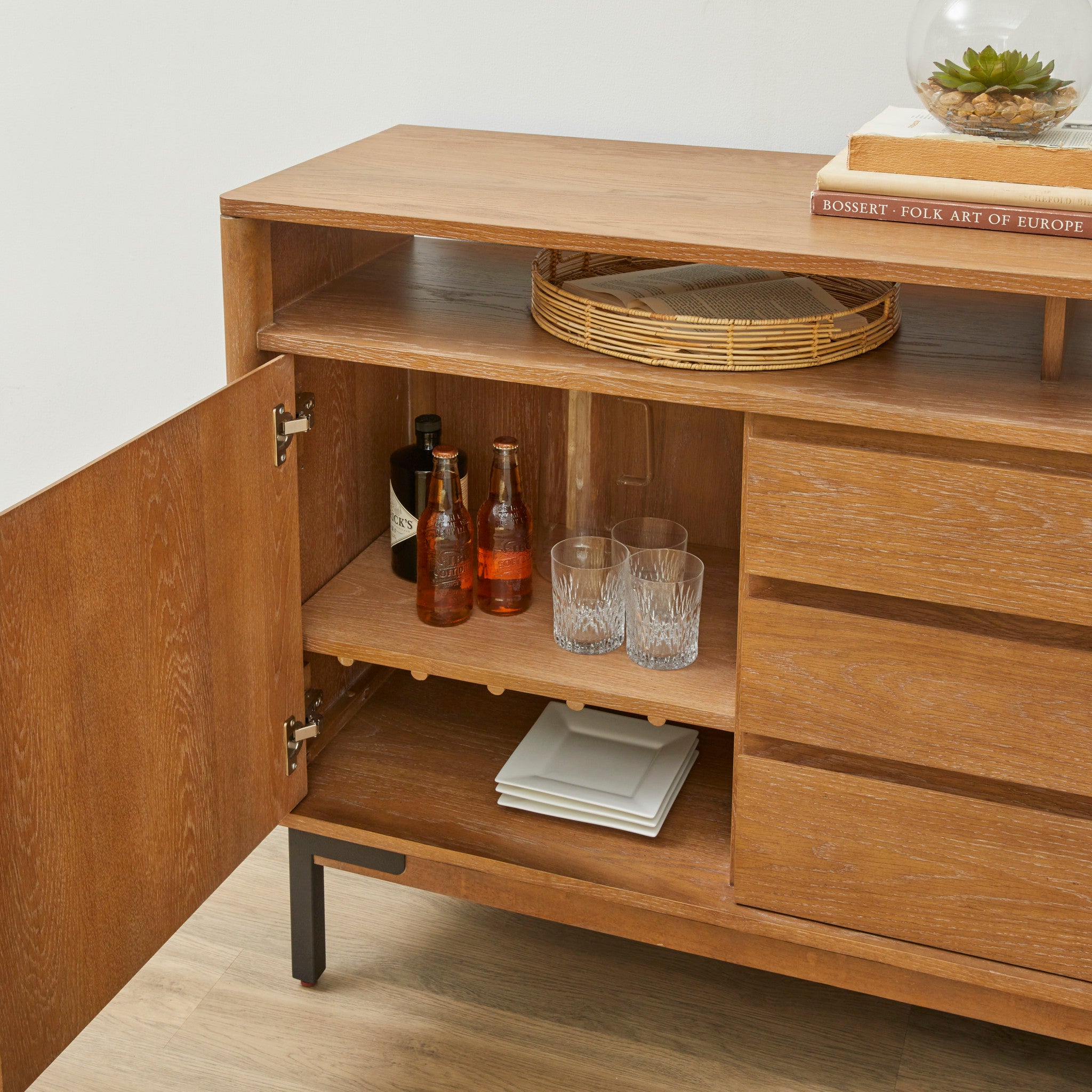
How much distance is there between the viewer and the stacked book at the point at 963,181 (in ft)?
3.74

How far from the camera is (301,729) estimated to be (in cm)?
146

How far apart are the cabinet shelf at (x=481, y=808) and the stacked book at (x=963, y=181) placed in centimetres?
70

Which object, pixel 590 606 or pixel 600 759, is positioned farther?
pixel 600 759

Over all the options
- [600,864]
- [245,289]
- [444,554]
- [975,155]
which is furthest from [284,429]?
[975,155]

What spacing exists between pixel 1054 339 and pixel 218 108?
3.82 feet

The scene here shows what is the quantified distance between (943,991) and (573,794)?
1.45ft

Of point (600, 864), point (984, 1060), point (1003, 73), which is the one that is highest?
point (1003, 73)

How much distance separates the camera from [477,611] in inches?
59.1

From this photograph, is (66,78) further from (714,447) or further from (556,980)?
(556,980)

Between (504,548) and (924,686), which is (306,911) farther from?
(924,686)

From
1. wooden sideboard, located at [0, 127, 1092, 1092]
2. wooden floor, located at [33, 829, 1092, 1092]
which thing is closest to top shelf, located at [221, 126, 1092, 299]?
wooden sideboard, located at [0, 127, 1092, 1092]

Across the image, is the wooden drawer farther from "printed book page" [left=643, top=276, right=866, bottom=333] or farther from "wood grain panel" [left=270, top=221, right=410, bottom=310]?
"wood grain panel" [left=270, top=221, right=410, bottom=310]

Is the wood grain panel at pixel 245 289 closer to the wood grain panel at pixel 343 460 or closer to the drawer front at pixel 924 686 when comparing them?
the wood grain panel at pixel 343 460

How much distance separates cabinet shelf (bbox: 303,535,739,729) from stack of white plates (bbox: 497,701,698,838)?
0.14m
